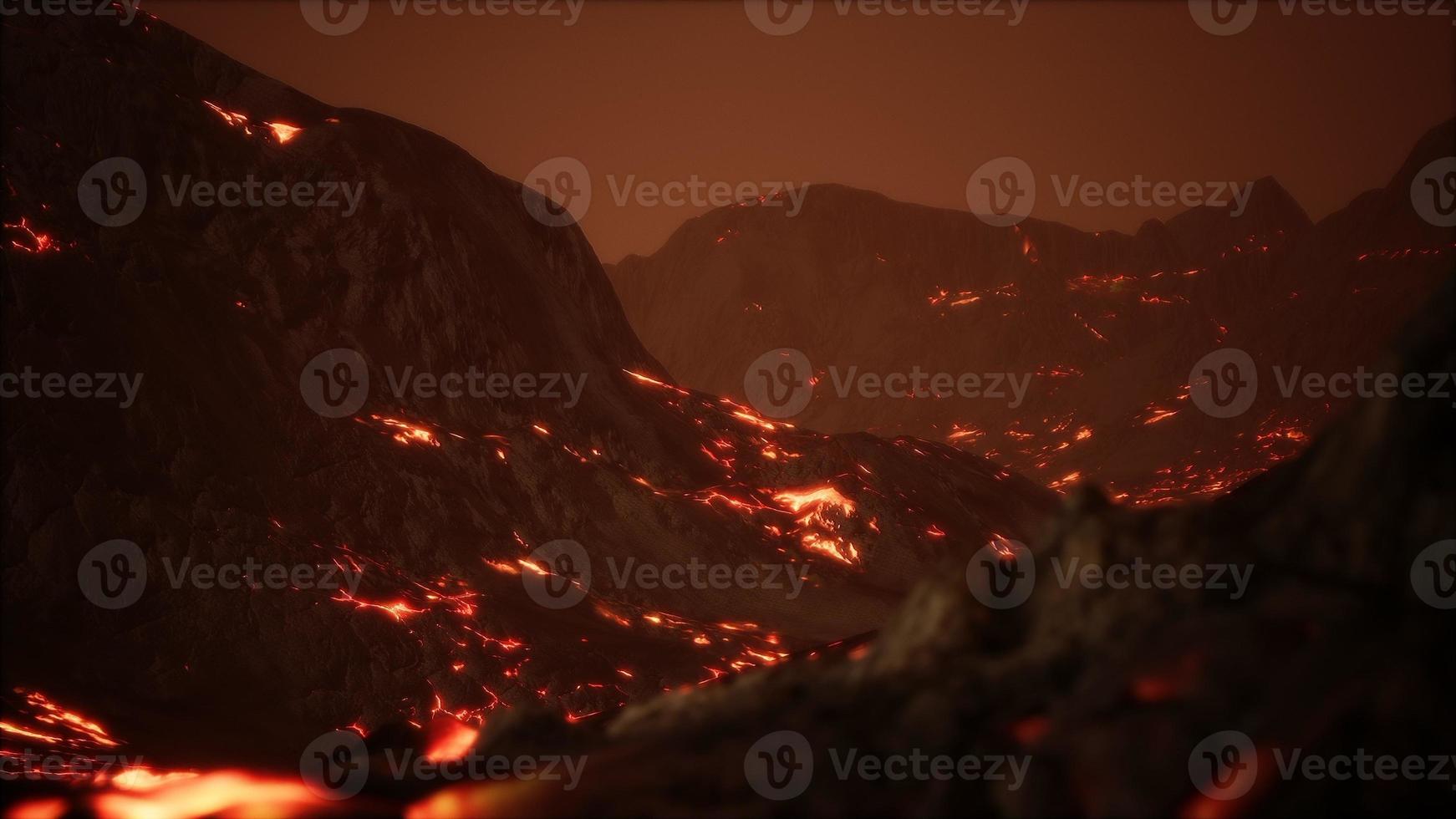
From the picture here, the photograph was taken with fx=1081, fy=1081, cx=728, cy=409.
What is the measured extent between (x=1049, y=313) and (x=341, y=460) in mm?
117604

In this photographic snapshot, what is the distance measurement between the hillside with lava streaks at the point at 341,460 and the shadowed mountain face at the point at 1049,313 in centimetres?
5688

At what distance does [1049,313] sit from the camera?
138250 mm

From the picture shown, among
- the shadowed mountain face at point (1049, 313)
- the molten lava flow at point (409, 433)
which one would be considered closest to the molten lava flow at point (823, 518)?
the molten lava flow at point (409, 433)

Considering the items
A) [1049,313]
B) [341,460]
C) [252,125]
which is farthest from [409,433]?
[1049,313]

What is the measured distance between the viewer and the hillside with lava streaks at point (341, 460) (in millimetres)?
25312

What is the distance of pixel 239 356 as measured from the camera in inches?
1362

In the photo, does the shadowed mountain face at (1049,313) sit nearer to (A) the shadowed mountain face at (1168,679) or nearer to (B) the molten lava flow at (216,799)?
(A) the shadowed mountain face at (1168,679)

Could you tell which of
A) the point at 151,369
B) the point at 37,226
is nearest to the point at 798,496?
the point at 151,369

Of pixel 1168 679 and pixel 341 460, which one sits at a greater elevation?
pixel 341 460

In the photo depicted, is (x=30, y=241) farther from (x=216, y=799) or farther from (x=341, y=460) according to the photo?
(x=216, y=799)

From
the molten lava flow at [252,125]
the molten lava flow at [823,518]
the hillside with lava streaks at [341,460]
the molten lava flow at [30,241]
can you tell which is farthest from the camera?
the molten lava flow at [823,518]

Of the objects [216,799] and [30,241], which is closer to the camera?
[216,799]

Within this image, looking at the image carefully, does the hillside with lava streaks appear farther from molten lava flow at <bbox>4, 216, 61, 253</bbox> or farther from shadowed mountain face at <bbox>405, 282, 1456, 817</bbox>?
shadowed mountain face at <bbox>405, 282, 1456, 817</bbox>

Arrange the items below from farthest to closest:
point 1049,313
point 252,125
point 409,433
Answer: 1. point 1049,313
2. point 252,125
3. point 409,433
